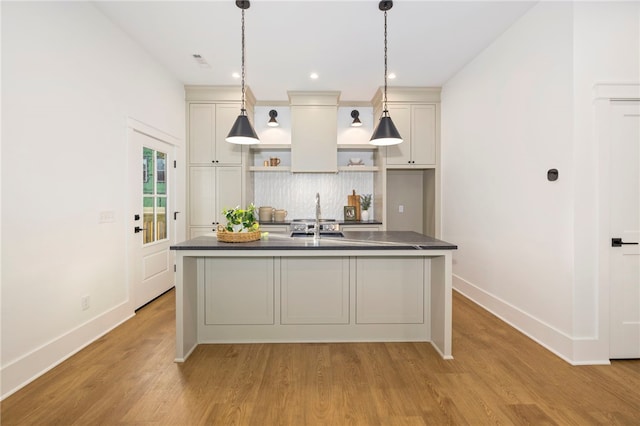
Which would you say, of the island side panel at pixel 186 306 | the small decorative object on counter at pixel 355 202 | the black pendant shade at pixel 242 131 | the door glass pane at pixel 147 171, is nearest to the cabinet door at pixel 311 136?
the small decorative object on counter at pixel 355 202

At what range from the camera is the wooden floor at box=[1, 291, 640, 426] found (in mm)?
1898

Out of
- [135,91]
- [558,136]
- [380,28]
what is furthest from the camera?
[135,91]

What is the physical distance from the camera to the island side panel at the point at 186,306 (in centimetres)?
255

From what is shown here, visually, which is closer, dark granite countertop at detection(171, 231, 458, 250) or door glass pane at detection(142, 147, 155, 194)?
dark granite countertop at detection(171, 231, 458, 250)

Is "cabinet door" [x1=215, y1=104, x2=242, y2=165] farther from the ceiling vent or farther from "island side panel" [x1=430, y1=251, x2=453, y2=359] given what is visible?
"island side panel" [x1=430, y1=251, x2=453, y2=359]

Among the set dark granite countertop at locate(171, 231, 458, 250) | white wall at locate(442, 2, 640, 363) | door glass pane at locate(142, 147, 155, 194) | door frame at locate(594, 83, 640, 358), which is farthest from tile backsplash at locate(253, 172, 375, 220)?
door frame at locate(594, 83, 640, 358)

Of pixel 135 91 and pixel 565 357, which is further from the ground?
pixel 135 91

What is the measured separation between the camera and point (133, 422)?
1853mm

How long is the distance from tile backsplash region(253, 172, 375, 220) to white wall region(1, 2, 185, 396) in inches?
96.8

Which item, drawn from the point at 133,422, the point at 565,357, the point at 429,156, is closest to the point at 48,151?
the point at 133,422

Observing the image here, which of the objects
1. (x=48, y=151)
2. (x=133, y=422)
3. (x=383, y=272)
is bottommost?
(x=133, y=422)

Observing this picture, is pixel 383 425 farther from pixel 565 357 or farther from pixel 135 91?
pixel 135 91

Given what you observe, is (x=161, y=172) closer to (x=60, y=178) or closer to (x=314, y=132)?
(x=60, y=178)

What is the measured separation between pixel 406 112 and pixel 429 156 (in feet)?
2.54
